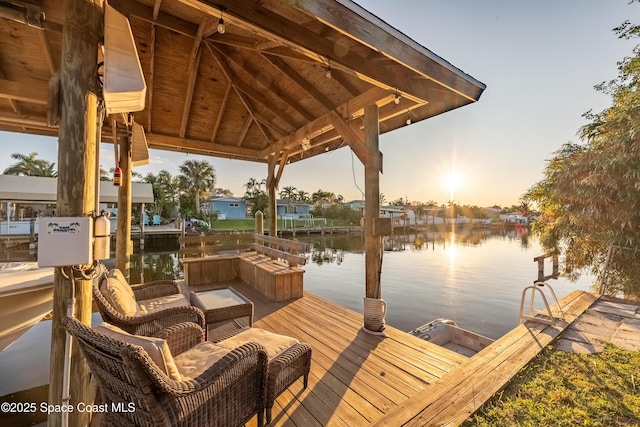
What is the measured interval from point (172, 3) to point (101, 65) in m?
1.79

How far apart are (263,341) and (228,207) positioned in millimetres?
37375

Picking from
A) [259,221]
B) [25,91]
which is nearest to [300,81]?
[25,91]

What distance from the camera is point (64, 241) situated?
1550 millimetres

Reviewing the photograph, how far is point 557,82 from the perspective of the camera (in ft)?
21.4

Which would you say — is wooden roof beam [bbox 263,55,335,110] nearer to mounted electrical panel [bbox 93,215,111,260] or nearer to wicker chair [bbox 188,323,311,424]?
mounted electrical panel [bbox 93,215,111,260]

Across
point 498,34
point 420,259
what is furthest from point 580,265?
point 420,259

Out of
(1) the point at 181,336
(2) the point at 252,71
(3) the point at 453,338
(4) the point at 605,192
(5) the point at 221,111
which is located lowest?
(3) the point at 453,338

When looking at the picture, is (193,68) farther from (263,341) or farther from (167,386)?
(167,386)

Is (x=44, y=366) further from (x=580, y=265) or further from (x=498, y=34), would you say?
(x=580, y=265)

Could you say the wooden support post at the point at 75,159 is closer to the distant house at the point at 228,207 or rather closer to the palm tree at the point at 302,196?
the distant house at the point at 228,207

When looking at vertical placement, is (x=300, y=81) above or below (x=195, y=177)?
below

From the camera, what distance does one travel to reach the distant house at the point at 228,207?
3575cm

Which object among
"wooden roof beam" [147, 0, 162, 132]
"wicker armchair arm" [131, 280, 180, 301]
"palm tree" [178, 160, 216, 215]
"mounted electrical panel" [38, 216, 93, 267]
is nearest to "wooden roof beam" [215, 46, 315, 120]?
"wooden roof beam" [147, 0, 162, 132]

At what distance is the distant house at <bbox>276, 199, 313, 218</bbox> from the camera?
124ft
